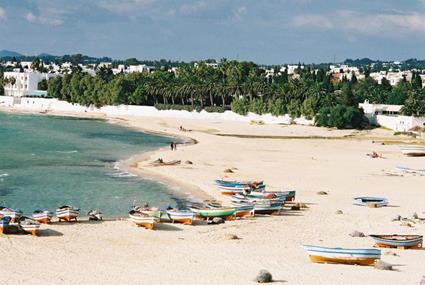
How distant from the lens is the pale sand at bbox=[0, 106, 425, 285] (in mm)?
24484

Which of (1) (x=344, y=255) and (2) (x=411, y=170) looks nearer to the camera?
(1) (x=344, y=255)

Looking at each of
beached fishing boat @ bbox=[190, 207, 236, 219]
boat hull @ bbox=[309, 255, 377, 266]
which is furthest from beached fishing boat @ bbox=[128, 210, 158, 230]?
boat hull @ bbox=[309, 255, 377, 266]

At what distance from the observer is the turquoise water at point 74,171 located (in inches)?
1635

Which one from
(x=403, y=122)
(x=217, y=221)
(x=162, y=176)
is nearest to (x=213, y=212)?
(x=217, y=221)

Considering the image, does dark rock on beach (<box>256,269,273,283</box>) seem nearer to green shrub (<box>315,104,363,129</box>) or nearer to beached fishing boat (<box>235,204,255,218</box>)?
beached fishing boat (<box>235,204,255,218</box>)

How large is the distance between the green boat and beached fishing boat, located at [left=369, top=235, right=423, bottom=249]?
8.66 m

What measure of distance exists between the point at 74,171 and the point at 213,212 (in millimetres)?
22154

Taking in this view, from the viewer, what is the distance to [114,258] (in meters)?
27.1

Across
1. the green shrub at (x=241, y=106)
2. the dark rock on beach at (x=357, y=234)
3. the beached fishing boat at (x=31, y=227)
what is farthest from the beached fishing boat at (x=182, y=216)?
the green shrub at (x=241, y=106)

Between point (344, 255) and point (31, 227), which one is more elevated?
point (344, 255)

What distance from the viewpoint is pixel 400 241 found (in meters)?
28.8

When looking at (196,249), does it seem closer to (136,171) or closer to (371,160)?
(136,171)

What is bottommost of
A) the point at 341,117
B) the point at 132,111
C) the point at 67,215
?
the point at 132,111

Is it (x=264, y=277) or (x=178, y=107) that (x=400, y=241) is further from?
(x=178, y=107)
